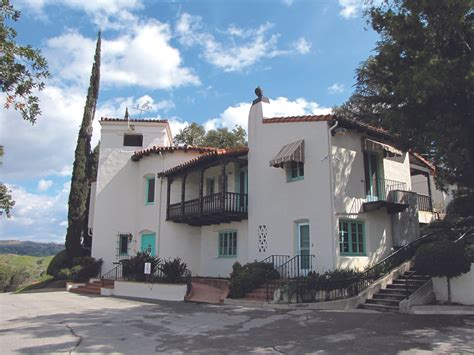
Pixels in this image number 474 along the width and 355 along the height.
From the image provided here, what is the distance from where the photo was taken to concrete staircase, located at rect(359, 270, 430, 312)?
13.2 meters

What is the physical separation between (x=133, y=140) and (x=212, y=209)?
9937 mm

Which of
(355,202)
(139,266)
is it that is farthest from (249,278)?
(139,266)

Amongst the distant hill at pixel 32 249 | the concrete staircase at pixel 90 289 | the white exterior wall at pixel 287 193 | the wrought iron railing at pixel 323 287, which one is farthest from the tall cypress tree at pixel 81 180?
the distant hill at pixel 32 249

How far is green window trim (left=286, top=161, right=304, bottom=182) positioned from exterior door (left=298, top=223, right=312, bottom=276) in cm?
193

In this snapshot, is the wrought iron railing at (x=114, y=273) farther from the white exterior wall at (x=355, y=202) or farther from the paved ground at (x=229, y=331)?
the white exterior wall at (x=355, y=202)

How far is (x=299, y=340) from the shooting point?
31.4ft

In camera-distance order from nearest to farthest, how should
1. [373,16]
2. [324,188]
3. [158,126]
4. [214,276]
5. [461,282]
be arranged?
[461,282], [373,16], [324,188], [214,276], [158,126]

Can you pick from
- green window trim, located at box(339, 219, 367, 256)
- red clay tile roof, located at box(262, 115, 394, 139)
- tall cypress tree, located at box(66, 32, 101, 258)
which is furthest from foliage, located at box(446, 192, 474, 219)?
tall cypress tree, located at box(66, 32, 101, 258)

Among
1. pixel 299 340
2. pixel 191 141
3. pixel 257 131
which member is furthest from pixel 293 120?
pixel 191 141

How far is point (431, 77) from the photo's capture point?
11789 millimetres

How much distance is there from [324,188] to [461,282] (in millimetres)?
5526

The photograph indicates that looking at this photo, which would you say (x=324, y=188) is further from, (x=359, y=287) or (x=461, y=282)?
(x=461, y=282)

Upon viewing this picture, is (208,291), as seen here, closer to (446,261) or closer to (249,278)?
(249,278)

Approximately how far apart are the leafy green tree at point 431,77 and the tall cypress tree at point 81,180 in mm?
19225
